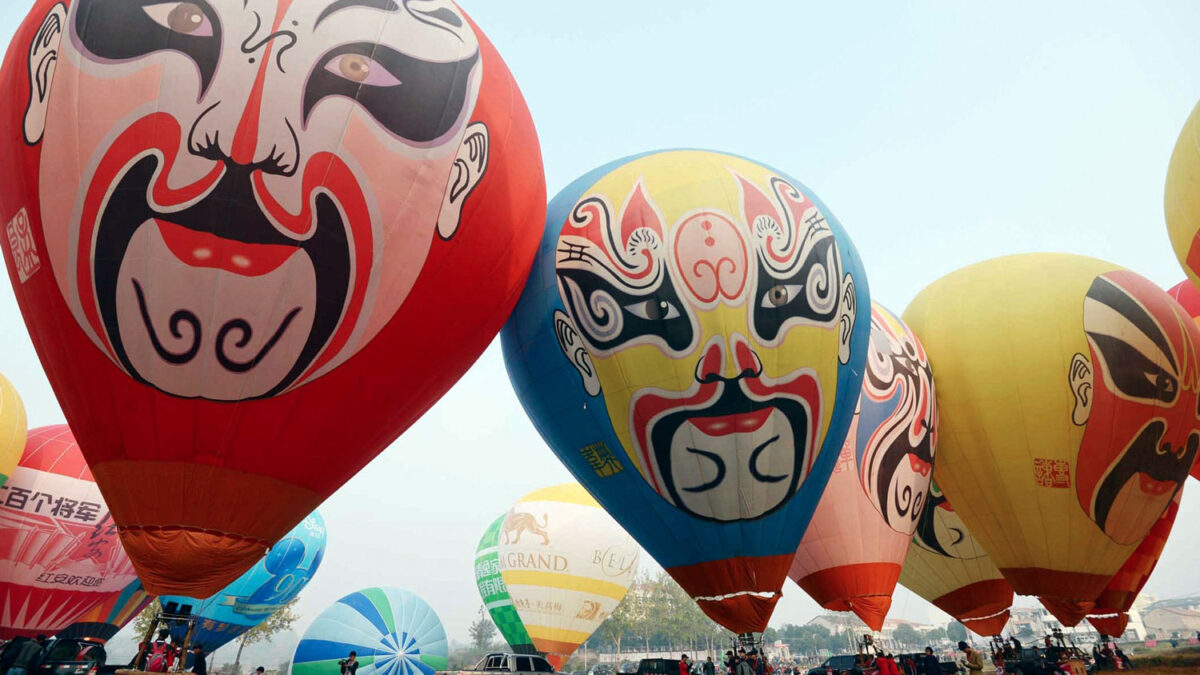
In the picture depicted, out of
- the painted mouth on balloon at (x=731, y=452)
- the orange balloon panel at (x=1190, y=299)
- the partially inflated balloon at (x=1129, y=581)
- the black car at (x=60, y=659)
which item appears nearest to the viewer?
the black car at (x=60, y=659)

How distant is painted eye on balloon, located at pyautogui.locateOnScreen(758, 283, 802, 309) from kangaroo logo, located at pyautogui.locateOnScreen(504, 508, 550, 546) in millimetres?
14894

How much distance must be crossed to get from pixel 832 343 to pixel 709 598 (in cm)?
430

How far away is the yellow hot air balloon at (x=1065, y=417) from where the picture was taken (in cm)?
1312

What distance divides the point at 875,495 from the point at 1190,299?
1091 centimetres

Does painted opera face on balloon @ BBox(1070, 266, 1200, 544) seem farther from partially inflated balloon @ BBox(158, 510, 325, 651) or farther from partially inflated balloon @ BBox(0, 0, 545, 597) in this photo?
partially inflated balloon @ BBox(158, 510, 325, 651)

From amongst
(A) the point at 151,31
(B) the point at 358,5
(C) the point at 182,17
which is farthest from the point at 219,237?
(B) the point at 358,5

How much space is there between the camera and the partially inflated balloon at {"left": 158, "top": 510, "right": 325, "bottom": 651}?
783 inches

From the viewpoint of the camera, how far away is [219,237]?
20.3ft

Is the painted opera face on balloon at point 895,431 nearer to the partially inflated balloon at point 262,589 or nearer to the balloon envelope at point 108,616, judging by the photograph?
the partially inflated balloon at point 262,589

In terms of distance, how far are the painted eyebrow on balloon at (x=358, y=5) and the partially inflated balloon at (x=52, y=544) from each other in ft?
46.9

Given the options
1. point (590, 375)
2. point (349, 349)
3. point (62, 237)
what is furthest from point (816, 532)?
point (62, 237)

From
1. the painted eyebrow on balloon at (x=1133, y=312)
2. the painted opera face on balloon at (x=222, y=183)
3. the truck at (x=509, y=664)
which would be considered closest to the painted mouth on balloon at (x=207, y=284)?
the painted opera face on balloon at (x=222, y=183)

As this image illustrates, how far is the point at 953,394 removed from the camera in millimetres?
14109

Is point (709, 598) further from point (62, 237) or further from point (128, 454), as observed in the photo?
point (62, 237)
